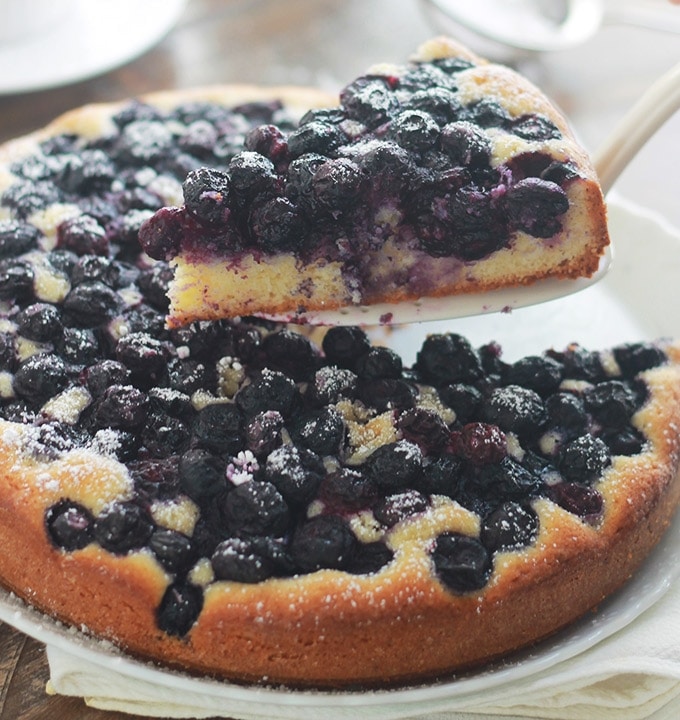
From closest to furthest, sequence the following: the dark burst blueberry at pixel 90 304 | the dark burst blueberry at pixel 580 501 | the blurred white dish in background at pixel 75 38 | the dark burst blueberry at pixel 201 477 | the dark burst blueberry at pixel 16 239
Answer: the dark burst blueberry at pixel 201 477
the dark burst blueberry at pixel 580 501
the dark burst blueberry at pixel 90 304
the dark burst blueberry at pixel 16 239
the blurred white dish in background at pixel 75 38

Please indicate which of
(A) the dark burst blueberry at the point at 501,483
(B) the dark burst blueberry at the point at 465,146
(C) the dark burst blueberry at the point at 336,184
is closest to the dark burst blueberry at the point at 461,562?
(A) the dark burst blueberry at the point at 501,483

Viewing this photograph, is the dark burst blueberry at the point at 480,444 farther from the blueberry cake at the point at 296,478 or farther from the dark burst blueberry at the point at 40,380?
the dark burst blueberry at the point at 40,380

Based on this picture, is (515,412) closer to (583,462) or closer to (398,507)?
(583,462)

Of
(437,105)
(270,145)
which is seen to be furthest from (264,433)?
(437,105)

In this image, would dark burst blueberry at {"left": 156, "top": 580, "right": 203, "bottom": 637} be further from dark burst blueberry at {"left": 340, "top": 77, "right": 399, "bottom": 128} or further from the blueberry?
the blueberry

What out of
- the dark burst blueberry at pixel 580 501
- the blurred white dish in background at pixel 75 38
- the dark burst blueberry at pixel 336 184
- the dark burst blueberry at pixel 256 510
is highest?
the dark burst blueberry at pixel 336 184

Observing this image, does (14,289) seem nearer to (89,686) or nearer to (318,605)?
(89,686)

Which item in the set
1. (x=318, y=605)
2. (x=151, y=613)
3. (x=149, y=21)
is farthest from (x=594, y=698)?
(x=149, y=21)
